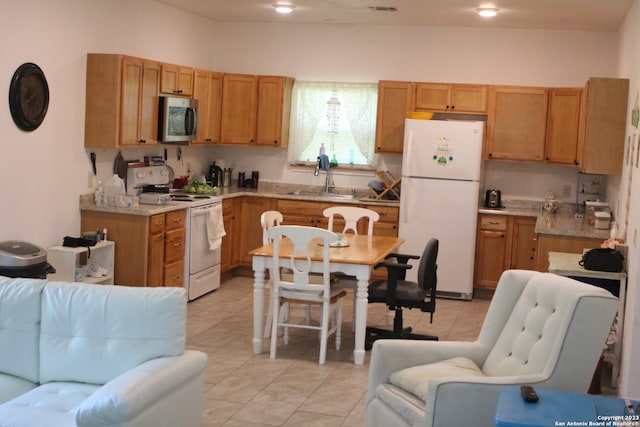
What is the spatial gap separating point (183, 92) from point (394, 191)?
7.73 feet

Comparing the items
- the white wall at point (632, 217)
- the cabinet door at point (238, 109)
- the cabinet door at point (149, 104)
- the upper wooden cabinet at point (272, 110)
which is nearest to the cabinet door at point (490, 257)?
the white wall at point (632, 217)

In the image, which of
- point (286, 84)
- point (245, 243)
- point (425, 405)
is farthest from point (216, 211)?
point (425, 405)

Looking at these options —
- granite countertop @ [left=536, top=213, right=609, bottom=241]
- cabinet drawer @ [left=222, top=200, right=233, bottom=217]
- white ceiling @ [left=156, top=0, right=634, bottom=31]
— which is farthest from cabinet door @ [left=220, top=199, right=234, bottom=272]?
granite countertop @ [left=536, top=213, right=609, bottom=241]

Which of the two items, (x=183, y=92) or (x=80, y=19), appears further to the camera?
(x=183, y=92)

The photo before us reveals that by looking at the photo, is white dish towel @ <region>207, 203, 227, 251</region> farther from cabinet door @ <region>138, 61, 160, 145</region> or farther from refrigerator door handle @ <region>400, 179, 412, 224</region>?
refrigerator door handle @ <region>400, 179, 412, 224</region>

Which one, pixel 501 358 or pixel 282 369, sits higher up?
pixel 501 358

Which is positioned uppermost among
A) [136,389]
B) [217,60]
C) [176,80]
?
[217,60]

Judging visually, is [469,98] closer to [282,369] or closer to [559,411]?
[282,369]

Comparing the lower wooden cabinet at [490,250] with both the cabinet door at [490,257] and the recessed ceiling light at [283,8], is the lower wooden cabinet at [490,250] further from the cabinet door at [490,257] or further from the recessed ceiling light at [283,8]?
the recessed ceiling light at [283,8]

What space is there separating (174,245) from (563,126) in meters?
3.90

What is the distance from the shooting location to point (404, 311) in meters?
7.50

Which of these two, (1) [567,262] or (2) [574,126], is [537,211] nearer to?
(2) [574,126]

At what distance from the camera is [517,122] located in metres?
8.26

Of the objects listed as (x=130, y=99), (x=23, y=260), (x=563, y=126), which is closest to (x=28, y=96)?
(x=130, y=99)
